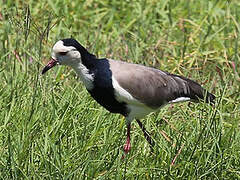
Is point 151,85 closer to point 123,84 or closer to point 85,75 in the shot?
point 123,84

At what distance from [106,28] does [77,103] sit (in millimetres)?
2140

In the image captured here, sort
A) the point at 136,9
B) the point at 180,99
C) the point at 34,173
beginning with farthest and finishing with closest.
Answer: the point at 136,9
the point at 180,99
the point at 34,173

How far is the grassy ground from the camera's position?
401cm

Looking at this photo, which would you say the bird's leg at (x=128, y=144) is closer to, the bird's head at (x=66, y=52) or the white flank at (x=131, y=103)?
the white flank at (x=131, y=103)

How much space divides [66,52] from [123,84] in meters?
0.42

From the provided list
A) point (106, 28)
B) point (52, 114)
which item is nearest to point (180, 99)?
point (52, 114)

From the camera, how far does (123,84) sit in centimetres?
447

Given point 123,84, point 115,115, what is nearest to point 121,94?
point 123,84

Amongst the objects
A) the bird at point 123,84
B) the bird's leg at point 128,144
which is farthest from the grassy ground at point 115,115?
the bird at point 123,84

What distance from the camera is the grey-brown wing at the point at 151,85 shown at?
4.52 m

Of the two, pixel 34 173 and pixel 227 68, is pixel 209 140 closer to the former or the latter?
pixel 34 173

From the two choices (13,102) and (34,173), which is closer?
(34,173)

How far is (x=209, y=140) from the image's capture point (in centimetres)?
421

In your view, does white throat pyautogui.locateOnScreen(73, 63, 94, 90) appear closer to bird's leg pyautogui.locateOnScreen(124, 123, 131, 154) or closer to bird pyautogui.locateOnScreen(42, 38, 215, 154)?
bird pyautogui.locateOnScreen(42, 38, 215, 154)
